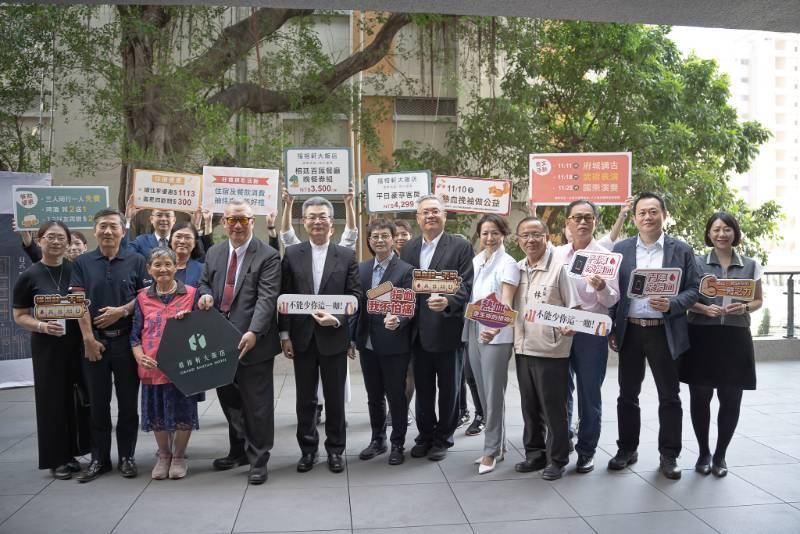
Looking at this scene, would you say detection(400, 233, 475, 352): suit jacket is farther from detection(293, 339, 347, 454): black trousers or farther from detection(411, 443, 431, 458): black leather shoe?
detection(411, 443, 431, 458): black leather shoe

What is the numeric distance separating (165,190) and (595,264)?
3.16 m

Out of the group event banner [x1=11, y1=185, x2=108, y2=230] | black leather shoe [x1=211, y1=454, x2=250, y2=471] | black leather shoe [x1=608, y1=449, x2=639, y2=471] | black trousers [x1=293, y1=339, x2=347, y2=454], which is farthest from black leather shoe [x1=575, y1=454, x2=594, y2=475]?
event banner [x1=11, y1=185, x2=108, y2=230]

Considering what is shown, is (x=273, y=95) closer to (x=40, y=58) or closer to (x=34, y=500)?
(x=40, y=58)

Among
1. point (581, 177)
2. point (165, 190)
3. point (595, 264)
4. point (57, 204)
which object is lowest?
point (595, 264)

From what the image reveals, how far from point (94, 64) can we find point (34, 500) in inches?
188

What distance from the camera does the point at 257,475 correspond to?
3.81m

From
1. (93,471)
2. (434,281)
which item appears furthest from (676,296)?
(93,471)

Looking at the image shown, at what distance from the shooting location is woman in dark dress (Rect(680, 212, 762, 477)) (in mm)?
3793

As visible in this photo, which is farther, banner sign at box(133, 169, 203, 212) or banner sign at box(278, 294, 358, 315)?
banner sign at box(133, 169, 203, 212)

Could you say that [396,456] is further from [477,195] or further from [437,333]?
[477,195]

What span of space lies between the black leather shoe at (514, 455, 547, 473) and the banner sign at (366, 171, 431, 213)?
7.21 ft

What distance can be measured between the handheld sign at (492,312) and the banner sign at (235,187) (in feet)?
6.66

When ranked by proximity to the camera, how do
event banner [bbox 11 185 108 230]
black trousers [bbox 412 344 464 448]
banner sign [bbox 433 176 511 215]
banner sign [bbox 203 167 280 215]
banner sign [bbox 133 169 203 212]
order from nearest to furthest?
black trousers [bbox 412 344 464 448]
event banner [bbox 11 185 108 230]
banner sign [bbox 133 169 203 212]
banner sign [bbox 203 167 280 215]
banner sign [bbox 433 176 511 215]

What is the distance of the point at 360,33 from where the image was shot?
1001 cm
